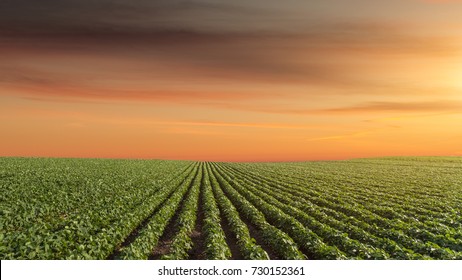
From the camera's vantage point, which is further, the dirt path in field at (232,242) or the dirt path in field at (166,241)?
the dirt path in field at (166,241)

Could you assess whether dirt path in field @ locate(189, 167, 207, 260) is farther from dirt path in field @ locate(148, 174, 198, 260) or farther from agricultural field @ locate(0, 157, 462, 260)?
dirt path in field @ locate(148, 174, 198, 260)

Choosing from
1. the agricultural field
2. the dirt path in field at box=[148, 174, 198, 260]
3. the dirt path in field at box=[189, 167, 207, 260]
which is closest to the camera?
the agricultural field

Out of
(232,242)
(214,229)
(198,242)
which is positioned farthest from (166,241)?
(232,242)

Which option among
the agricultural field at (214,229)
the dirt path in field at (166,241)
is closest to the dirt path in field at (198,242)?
the agricultural field at (214,229)

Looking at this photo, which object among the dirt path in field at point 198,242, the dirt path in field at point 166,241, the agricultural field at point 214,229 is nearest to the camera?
the agricultural field at point 214,229

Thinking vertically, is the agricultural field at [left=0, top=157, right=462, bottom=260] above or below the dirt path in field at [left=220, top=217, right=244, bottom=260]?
above

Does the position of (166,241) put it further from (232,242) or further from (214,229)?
(232,242)

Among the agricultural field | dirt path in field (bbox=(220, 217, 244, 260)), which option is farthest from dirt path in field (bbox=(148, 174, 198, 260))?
dirt path in field (bbox=(220, 217, 244, 260))

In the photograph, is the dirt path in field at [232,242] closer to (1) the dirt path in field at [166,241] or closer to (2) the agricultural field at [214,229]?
(2) the agricultural field at [214,229]

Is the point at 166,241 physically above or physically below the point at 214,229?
below
